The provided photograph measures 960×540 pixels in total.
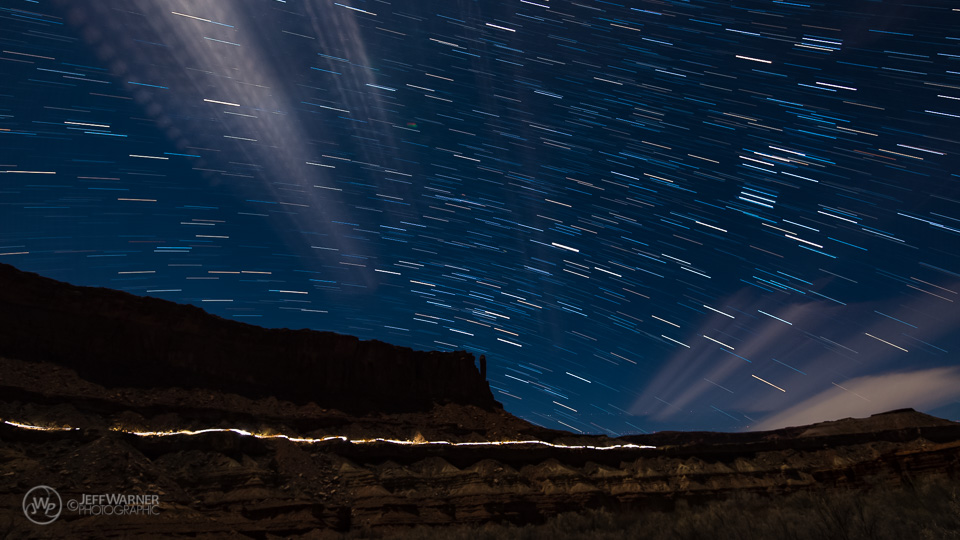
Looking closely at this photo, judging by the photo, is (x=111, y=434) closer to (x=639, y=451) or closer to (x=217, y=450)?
(x=217, y=450)

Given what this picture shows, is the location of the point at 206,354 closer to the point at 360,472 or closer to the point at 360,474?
the point at 360,472

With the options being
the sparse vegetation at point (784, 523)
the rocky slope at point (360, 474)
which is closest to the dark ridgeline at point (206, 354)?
the rocky slope at point (360, 474)

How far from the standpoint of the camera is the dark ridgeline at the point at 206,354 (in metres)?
38.8

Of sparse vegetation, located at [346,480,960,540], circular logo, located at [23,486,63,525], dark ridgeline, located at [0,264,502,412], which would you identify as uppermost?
sparse vegetation, located at [346,480,960,540]

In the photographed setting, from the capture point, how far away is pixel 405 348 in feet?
203

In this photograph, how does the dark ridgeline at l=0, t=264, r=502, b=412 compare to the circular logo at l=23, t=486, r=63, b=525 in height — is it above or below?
below

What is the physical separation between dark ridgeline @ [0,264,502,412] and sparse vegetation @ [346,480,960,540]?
3268 centimetres

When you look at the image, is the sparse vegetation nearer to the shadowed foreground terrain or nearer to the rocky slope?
the shadowed foreground terrain

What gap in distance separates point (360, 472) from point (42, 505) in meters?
11.9

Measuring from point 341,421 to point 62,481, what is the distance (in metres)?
25.2

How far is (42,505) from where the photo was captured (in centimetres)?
1705

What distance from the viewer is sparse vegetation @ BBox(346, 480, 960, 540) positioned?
1153 cm
